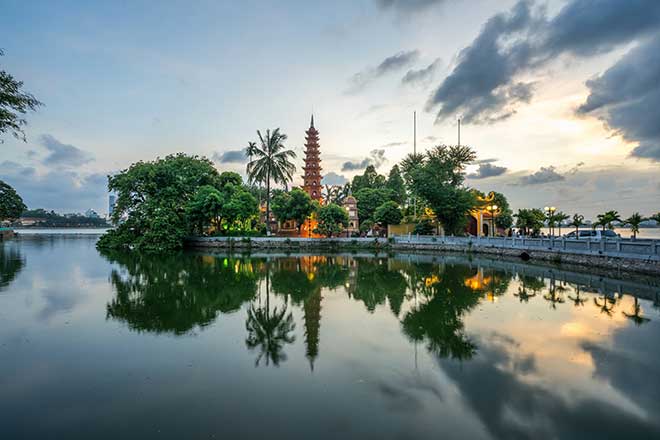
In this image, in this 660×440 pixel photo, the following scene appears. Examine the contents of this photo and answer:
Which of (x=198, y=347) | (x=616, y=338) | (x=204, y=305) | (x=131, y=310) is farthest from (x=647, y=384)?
(x=131, y=310)

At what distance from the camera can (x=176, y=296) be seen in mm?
11664

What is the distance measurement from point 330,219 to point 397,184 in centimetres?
2445

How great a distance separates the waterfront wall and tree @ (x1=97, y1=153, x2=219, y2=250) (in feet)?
11.9

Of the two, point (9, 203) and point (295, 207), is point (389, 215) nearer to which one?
point (295, 207)

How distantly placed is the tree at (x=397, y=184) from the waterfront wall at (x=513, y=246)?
22544 millimetres

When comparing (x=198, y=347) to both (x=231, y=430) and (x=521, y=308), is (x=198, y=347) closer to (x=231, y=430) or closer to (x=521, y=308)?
(x=231, y=430)

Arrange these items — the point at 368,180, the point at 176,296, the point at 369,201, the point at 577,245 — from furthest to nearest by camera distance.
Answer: the point at 368,180 < the point at 369,201 < the point at 577,245 < the point at 176,296

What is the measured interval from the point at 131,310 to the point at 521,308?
35.5ft

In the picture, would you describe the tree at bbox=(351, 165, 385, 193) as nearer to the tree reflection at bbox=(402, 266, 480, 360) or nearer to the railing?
the railing

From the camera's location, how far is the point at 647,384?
503 cm

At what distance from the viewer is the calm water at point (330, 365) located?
4070 mm

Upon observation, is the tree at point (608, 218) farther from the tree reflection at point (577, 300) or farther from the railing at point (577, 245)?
the tree reflection at point (577, 300)

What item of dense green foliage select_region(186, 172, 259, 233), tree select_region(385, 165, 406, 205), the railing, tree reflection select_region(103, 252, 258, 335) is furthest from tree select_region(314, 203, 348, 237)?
tree select_region(385, 165, 406, 205)

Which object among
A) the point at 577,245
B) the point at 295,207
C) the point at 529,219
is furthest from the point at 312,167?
the point at 577,245
